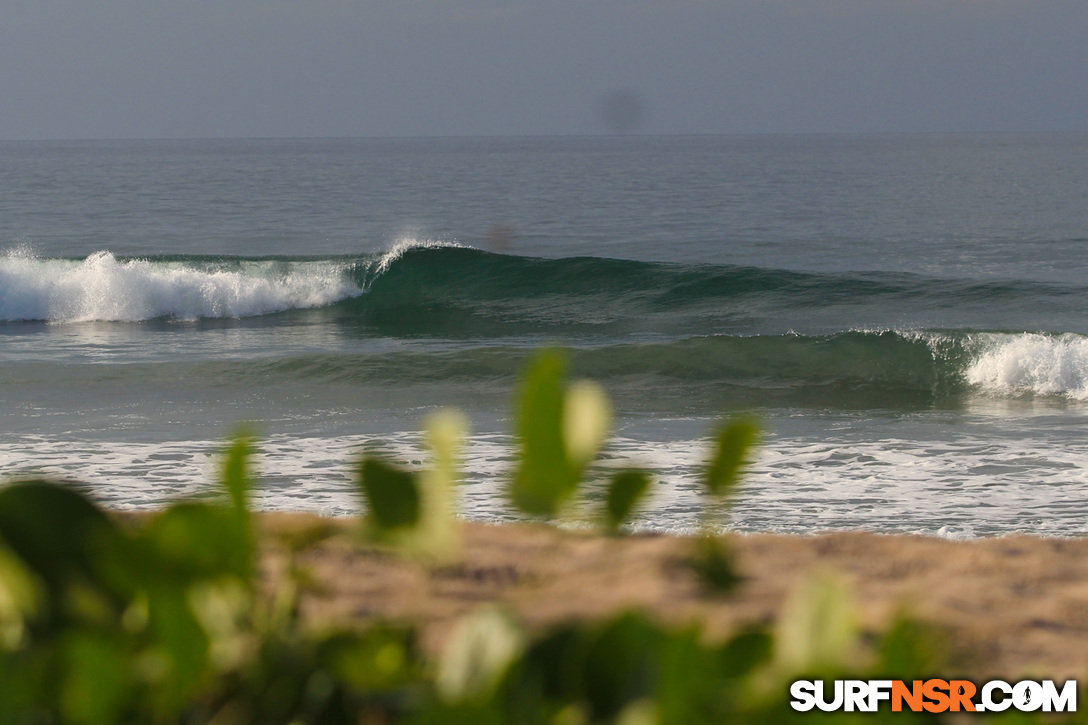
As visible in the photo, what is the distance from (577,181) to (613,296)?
35930 millimetres

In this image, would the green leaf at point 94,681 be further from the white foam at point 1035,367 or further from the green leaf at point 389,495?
the white foam at point 1035,367

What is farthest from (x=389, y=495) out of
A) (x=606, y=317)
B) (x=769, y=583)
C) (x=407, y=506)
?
(x=606, y=317)

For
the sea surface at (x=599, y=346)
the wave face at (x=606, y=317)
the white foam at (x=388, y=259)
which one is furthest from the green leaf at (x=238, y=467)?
the white foam at (x=388, y=259)

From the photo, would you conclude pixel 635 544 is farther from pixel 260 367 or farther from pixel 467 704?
pixel 260 367

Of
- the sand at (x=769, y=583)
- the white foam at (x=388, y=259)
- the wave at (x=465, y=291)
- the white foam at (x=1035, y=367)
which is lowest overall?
the white foam at (x=1035, y=367)

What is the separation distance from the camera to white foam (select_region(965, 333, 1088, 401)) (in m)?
10.2

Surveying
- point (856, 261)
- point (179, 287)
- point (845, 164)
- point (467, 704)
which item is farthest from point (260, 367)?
point (845, 164)

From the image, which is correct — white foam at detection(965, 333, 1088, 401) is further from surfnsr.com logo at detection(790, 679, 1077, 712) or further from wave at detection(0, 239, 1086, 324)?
surfnsr.com logo at detection(790, 679, 1077, 712)

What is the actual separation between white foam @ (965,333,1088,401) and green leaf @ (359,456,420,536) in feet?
34.5

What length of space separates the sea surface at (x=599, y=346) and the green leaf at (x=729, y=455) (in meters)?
0.97

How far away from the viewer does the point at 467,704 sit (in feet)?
1.57

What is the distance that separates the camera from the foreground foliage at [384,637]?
50cm

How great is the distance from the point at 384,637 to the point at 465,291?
16829 millimetres

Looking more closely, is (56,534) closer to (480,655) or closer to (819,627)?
(480,655)
